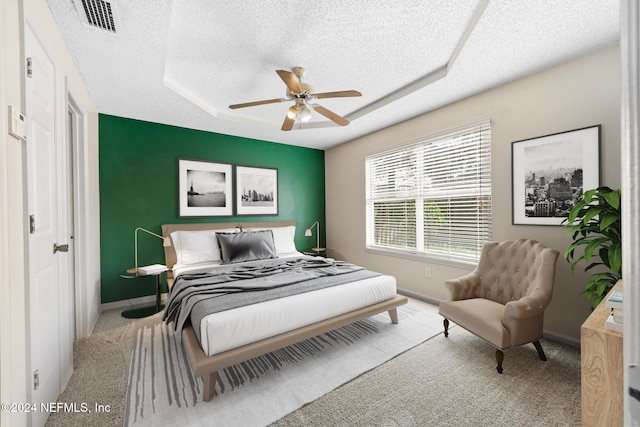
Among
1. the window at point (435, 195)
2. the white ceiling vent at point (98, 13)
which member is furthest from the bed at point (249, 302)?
the white ceiling vent at point (98, 13)

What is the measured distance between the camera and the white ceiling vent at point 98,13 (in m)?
1.78

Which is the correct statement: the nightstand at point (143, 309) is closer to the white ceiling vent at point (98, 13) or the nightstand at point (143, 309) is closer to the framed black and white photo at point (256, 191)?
Result: the framed black and white photo at point (256, 191)

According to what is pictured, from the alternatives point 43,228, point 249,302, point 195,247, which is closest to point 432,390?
point 249,302

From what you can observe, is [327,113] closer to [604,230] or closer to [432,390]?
[604,230]

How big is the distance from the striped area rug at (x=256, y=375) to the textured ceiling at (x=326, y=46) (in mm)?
2561

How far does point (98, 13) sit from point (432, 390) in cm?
345

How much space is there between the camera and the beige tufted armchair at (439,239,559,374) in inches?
83.4

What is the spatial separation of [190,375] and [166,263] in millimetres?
2142

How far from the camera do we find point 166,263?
3.88 metres

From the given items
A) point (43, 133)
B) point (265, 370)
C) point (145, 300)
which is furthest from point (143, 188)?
point (265, 370)

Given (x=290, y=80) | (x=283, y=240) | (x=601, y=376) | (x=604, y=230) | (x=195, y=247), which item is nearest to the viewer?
(x=601, y=376)

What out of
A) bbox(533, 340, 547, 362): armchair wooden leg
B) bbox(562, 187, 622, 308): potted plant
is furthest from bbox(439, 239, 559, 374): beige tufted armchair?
bbox(562, 187, 622, 308): potted plant

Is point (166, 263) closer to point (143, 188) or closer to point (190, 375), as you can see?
point (143, 188)

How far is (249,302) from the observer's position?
2.20 m
